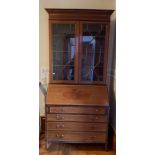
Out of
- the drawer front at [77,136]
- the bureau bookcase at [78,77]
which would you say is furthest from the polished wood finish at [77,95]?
the drawer front at [77,136]

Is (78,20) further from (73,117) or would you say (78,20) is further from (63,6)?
(73,117)

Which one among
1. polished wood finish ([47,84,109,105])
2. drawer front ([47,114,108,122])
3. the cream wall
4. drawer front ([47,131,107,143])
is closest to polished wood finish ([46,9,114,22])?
the cream wall

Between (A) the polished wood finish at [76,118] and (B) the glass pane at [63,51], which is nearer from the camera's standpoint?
(A) the polished wood finish at [76,118]

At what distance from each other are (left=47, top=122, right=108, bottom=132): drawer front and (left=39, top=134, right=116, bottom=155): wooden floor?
0.29m

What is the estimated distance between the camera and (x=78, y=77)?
2.56 metres

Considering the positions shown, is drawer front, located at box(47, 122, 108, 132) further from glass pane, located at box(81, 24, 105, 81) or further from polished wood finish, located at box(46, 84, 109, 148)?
glass pane, located at box(81, 24, 105, 81)

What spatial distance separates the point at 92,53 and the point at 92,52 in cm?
1

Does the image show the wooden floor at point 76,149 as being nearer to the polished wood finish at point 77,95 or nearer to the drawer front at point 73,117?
the drawer front at point 73,117

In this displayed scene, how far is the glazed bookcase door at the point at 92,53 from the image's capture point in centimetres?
252

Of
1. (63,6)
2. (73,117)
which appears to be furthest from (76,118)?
(63,6)

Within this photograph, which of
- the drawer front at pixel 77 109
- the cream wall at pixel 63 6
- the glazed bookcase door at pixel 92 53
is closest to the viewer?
the drawer front at pixel 77 109

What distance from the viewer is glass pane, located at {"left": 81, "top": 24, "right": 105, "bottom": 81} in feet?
8.28
